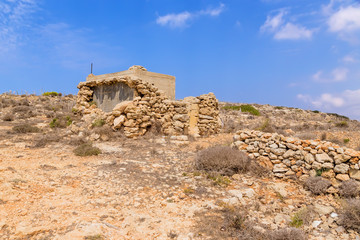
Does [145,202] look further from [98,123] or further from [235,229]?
[98,123]

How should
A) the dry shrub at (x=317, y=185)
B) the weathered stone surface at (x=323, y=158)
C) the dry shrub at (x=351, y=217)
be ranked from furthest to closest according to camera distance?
1. the weathered stone surface at (x=323, y=158)
2. the dry shrub at (x=317, y=185)
3. the dry shrub at (x=351, y=217)

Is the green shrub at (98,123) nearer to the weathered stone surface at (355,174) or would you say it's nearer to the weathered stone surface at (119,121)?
the weathered stone surface at (119,121)

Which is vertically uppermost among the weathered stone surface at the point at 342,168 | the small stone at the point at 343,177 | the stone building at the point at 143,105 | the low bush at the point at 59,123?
the stone building at the point at 143,105

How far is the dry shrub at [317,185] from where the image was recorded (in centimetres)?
500

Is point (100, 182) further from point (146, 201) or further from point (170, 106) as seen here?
point (170, 106)

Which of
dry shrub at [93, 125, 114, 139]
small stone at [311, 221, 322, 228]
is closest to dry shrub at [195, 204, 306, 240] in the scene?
small stone at [311, 221, 322, 228]

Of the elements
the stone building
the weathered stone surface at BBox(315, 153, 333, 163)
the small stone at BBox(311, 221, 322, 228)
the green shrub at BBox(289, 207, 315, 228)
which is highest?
the stone building

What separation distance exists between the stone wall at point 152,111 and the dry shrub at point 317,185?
267 inches

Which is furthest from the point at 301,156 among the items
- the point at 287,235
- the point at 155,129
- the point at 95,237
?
the point at 155,129

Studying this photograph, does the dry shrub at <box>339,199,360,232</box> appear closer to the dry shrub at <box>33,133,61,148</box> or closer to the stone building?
the stone building

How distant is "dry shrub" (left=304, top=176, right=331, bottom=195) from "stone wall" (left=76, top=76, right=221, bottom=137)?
6775mm

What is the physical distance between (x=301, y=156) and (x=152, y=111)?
23.7ft

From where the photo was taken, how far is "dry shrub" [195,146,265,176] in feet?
19.4

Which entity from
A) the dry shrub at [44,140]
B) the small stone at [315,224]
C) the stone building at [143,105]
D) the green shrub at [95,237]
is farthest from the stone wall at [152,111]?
the small stone at [315,224]
